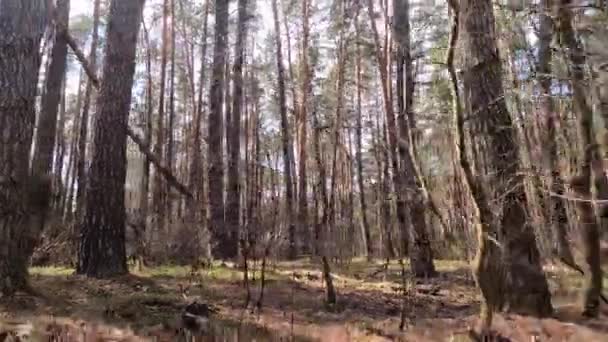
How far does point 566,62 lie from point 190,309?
4.02 m

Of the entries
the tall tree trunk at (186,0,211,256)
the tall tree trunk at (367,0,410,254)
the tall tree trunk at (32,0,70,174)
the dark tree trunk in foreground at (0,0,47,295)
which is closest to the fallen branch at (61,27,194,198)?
the tall tree trunk at (186,0,211,256)

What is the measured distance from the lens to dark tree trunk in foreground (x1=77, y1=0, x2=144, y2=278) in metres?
6.57

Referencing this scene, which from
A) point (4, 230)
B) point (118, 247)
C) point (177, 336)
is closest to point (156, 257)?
point (118, 247)

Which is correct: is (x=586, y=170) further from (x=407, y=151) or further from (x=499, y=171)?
(x=407, y=151)

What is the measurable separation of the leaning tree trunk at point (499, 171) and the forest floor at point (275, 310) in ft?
0.97

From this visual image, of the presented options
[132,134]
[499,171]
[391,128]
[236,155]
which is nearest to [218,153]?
[236,155]

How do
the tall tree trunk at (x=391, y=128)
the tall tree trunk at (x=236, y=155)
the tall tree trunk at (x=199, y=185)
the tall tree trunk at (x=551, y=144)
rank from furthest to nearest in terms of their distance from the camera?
the tall tree trunk at (x=236, y=155), the tall tree trunk at (x=199, y=185), the tall tree trunk at (x=391, y=128), the tall tree trunk at (x=551, y=144)

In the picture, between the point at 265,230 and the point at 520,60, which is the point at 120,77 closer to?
the point at 265,230

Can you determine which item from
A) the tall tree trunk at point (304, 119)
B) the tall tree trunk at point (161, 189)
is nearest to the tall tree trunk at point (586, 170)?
the tall tree trunk at point (304, 119)

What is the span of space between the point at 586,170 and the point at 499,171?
844mm

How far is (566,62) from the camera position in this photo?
5.38 m

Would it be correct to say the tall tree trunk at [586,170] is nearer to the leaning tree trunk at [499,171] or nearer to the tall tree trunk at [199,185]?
the leaning tree trunk at [499,171]

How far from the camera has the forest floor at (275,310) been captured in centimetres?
418

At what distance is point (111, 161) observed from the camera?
671cm
